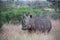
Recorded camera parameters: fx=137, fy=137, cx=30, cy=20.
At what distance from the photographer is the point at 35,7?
5.32 ft

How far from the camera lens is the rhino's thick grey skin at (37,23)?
1.61 m

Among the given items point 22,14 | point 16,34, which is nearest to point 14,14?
point 22,14

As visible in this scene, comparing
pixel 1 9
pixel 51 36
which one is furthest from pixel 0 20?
pixel 51 36

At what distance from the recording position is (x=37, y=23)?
162cm

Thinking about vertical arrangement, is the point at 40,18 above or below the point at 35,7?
below

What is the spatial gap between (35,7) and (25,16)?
0.16 m

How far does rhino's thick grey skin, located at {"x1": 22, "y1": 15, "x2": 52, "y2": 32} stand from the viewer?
1605mm

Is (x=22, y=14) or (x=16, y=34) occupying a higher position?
(x=22, y=14)

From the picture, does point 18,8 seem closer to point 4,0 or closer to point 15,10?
point 15,10

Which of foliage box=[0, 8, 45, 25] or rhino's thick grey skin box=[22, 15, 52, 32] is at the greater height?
foliage box=[0, 8, 45, 25]

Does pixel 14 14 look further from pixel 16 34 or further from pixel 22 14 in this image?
pixel 16 34

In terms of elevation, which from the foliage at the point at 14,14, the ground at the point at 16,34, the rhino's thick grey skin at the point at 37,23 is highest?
the foliage at the point at 14,14

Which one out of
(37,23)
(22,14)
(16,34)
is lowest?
(16,34)

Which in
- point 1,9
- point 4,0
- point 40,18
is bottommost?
point 40,18
